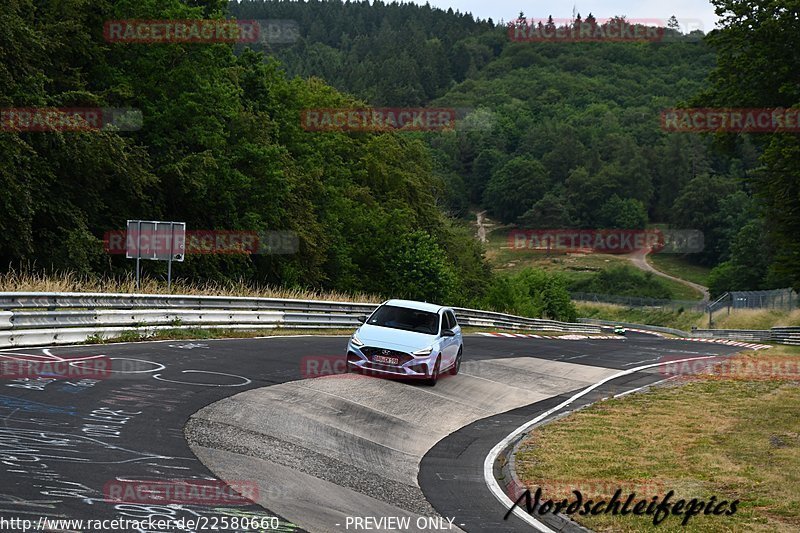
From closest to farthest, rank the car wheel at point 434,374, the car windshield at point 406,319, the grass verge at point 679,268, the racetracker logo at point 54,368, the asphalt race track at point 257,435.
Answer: the asphalt race track at point 257,435 < the racetracker logo at point 54,368 < the car wheel at point 434,374 < the car windshield at point 406,319 < the grass verge at point 679,268

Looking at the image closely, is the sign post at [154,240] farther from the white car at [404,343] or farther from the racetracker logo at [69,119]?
the racetracker logo at [69,119]

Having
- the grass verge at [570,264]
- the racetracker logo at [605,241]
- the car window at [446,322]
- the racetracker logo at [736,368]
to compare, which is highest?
the car window at [446,322]

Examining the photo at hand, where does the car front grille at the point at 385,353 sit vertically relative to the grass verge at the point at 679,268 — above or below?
above

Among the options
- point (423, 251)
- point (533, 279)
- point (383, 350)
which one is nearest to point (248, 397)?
point (383, 350)

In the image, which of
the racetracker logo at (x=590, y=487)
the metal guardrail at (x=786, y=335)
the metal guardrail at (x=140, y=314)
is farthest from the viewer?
the metal guardrail at (x=786, y=335)

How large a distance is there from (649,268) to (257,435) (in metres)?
162

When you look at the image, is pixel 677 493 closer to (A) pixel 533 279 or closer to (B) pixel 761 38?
(B) pixel 761 38

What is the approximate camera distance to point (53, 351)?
57.6ft

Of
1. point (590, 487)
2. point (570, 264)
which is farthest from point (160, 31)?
point (570, 264)

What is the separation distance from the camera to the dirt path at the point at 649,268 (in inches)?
6203

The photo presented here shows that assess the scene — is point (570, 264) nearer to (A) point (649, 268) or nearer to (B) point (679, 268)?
(A) point (649, 268)

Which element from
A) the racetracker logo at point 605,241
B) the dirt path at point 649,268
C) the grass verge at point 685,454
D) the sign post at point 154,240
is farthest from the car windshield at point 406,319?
the racetracker logo at point 605,241

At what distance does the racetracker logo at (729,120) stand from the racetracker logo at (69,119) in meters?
25.5

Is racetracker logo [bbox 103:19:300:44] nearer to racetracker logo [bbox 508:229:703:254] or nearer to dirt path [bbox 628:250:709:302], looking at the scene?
dirt path [bbox 628:250:709:302]
